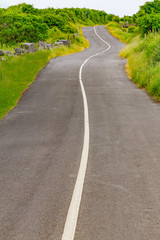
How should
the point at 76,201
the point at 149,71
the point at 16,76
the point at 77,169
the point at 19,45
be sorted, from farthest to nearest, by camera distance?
the point at 19,45 < the point at 16,76 < the point at 149,71 < the point at 77,169 < the point at 76,201

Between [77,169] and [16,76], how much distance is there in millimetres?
14274

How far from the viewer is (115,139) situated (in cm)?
786

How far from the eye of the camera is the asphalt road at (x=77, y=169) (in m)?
3.92

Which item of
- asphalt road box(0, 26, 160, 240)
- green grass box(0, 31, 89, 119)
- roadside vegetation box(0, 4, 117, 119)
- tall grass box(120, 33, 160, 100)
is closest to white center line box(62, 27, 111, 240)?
asphalt road box(0, 26, 160, 240)

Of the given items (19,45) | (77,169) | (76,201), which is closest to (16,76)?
(77,169)

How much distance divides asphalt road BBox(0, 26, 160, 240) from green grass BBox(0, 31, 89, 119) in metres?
1.04

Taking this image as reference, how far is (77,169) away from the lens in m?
5.90

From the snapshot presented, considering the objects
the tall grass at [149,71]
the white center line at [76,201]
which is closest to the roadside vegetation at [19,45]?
the white center line at [76,201]

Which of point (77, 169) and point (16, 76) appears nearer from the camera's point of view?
point (77, 169)

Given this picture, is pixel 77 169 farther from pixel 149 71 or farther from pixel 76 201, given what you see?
pixel 149 71

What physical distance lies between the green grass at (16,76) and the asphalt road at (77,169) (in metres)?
1.04

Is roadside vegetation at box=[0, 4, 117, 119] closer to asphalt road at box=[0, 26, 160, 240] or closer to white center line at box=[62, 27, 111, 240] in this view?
asphalt road at box=[0, 26, 160, 240]

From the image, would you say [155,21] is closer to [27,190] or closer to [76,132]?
[76,132]

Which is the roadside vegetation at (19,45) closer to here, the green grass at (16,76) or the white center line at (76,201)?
the green grass at (16,76)
